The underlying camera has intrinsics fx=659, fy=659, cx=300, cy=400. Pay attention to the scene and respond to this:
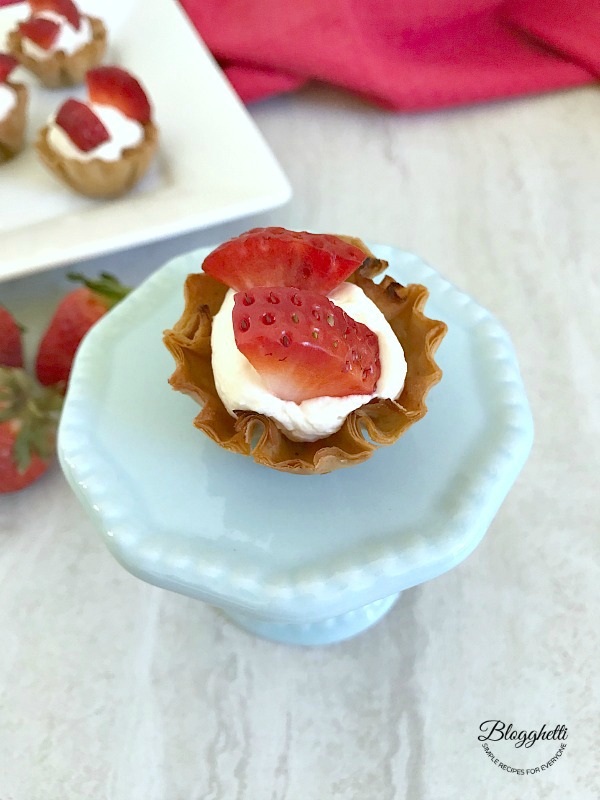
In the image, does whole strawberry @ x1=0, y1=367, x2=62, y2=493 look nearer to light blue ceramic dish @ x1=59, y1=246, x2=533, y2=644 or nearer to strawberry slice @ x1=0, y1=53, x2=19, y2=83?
light blue ceramic dish @ x1=59, y1=246, x2=533, y2=644

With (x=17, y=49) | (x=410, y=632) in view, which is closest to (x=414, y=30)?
(x=17, y=49)

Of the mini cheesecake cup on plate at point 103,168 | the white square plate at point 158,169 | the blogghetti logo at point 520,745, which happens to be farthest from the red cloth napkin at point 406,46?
the blogghetti logo at point 520,745

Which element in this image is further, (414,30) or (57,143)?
(414,30)

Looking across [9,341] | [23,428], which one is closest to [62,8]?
[9,341]

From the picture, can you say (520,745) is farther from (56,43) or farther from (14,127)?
(56,43)

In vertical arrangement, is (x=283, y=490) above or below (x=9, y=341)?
above

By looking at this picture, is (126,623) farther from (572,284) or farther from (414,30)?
(414,30)

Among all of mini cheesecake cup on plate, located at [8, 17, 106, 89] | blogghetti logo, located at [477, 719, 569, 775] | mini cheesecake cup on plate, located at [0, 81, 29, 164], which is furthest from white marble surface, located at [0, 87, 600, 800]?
mini cheesecake cup on plate, located at [8, 17, 106, 89]
